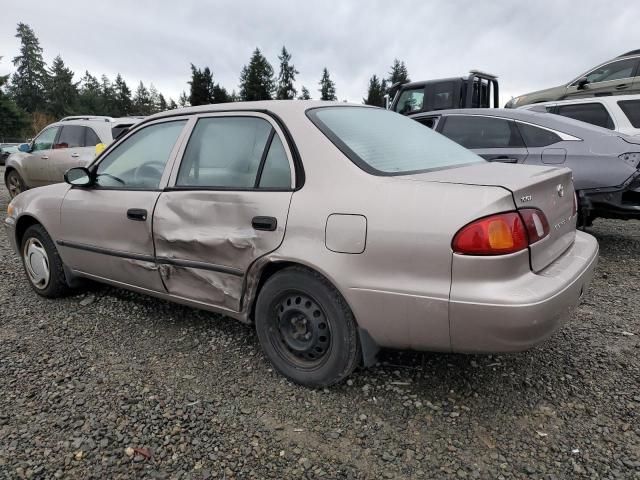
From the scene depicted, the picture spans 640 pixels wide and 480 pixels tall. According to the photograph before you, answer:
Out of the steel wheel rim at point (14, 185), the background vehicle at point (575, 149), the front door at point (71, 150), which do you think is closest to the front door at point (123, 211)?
the background vehicle at point (575, 149)

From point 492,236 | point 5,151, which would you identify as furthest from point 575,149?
point 5,151

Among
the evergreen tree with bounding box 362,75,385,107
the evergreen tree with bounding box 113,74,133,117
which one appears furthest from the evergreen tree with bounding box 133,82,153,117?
the evergreen tree with bounding box 362,75,385,107

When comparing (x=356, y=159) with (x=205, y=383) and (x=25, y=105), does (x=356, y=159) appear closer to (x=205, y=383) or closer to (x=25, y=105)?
(x=205, y=383)

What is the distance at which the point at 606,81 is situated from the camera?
33.1ft

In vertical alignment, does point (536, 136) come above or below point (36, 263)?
above

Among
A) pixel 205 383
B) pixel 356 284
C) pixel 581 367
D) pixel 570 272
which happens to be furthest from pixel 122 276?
pixel 581 367

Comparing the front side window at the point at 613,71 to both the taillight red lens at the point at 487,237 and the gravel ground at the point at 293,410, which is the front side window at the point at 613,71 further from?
the taillight red lens at the point at 487,237

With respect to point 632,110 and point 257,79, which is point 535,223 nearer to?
point 632,110

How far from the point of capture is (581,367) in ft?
8.84

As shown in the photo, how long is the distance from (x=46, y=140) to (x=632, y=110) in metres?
9.66

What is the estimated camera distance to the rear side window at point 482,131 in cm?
534

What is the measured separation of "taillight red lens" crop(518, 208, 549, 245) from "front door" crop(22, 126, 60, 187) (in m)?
8.71

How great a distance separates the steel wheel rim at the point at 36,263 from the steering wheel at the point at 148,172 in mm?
1235

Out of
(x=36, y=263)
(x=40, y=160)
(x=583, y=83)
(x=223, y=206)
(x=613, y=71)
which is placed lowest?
(x=36, y=263)
